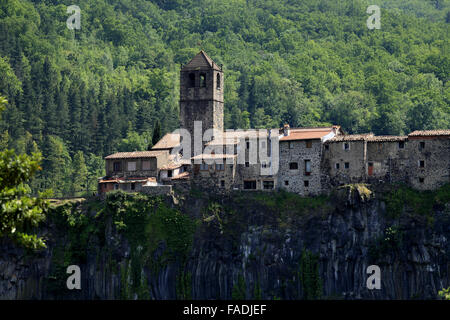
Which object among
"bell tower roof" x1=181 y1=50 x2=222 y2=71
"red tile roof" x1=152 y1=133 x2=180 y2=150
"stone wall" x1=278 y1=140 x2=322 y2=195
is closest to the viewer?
"stone wall" x1=278 y1=140 x2=322 y2=195

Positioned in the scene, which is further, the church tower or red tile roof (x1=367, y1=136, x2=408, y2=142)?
the church tower

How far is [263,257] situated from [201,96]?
63.7 feet

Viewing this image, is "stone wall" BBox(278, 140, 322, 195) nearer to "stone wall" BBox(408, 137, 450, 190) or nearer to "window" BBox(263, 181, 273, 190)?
"window" BBox(263, 181, 273, 190)

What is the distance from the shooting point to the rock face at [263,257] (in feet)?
291

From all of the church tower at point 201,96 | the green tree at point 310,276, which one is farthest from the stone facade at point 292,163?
the green tree at point 310,276

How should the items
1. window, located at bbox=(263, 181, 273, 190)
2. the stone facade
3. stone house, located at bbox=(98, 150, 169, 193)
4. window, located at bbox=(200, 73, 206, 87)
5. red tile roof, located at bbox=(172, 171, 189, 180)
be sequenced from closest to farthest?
the stone facade, window, located at bbox=(263, 181, 273, 190), red tile roof, located at bbox=(172, 171, 189, 180), stone house, located at bbox=(98, 150, 169, 193), window, located at bbox=(200, 73, 206, 87)

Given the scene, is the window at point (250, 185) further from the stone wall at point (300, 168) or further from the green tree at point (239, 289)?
the green tree at point (239, 289)

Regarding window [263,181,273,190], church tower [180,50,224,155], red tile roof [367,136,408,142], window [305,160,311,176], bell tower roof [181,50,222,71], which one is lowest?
window [263,181,273,190]

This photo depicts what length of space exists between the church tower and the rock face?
36.2 ft

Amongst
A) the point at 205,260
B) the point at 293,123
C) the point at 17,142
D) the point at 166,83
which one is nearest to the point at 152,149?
the point at 205,260

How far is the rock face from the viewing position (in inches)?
3497

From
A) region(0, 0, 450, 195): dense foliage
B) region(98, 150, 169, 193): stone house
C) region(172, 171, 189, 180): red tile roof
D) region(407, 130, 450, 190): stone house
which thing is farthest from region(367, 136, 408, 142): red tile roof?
region(0, 0, 450, 195): dense foliage

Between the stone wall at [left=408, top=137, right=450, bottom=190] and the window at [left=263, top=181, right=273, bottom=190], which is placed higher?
the stone wall at [left=408, top=137, right=450, bottom=190]

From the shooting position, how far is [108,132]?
14812cm
